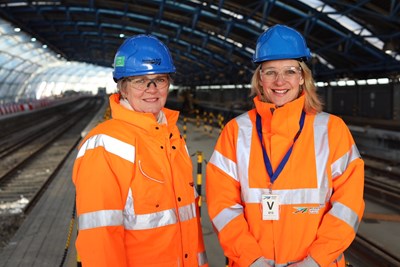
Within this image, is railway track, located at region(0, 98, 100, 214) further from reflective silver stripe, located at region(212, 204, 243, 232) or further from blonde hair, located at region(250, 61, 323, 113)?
blonde hair, located at region(250, 61, 323, 113)

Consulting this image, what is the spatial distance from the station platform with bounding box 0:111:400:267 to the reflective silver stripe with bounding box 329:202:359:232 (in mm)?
3150

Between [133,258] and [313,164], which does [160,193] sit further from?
[313,164]

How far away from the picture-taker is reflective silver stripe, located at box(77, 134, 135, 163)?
2391 millimetres

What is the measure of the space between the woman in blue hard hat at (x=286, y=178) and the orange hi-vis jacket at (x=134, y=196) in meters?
0.25

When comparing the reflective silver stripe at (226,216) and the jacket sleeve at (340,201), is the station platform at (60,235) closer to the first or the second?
the reflective silver stripe at (226,216)

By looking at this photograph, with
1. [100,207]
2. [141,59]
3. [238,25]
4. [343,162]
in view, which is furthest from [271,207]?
[238,25]

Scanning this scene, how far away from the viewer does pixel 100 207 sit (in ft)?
7.44

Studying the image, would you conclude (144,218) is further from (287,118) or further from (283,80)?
(283,80)

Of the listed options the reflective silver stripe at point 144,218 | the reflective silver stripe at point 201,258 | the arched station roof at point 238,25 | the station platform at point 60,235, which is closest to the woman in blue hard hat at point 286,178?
the reflective silver stripe at point 201,258

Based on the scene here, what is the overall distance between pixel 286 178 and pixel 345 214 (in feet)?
1.33

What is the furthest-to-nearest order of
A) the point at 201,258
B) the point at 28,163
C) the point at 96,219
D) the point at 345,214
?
the point at 28,163 < the point at 201,258 < the point at 345,214 < the point at 96,219

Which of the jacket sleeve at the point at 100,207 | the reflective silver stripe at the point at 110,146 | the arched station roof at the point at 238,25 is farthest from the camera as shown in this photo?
the arched station roof at the point at 238,25

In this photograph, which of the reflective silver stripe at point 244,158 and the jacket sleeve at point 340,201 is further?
the reflective silver stripe at point 244,158

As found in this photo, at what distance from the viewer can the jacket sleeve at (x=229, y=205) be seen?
2545mm
